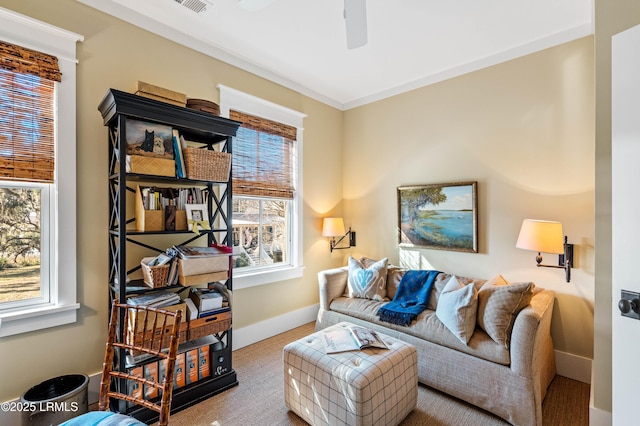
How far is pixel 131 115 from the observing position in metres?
1.95

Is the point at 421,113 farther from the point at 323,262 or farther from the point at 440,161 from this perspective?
the point at 323,262

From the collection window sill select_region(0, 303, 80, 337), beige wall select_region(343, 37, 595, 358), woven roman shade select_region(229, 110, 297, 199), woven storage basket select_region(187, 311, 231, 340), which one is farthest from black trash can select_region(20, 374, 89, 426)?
beige wall select_region(343, 37, 595, 358)

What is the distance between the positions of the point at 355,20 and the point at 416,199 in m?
2.18

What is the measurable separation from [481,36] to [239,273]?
10.4ft

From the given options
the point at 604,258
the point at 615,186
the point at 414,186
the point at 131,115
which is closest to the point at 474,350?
the point at 604,258

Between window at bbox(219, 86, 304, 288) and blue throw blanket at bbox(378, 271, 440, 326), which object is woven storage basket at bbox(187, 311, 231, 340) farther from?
blue throw blanket at bbox(378, 271, 440, 326)

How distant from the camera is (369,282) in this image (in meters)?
3.10

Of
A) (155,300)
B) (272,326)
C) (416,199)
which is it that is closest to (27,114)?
(155,300)

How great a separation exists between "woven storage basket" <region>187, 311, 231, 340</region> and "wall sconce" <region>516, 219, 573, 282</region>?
245 cm

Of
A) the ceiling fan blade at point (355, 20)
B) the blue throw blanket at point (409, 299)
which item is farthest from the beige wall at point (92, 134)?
the blue throw blanket at point (409, 299)

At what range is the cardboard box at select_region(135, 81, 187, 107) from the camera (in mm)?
2104

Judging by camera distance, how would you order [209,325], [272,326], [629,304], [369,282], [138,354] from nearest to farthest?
1. [629,304]
2. [138,354]
3. [209,325]
4. [369,282]
5. [272,326]

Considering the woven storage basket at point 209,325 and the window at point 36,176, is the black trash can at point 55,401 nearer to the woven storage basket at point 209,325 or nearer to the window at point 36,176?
the window at point 36,176

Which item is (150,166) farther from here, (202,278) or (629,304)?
(629,304)
